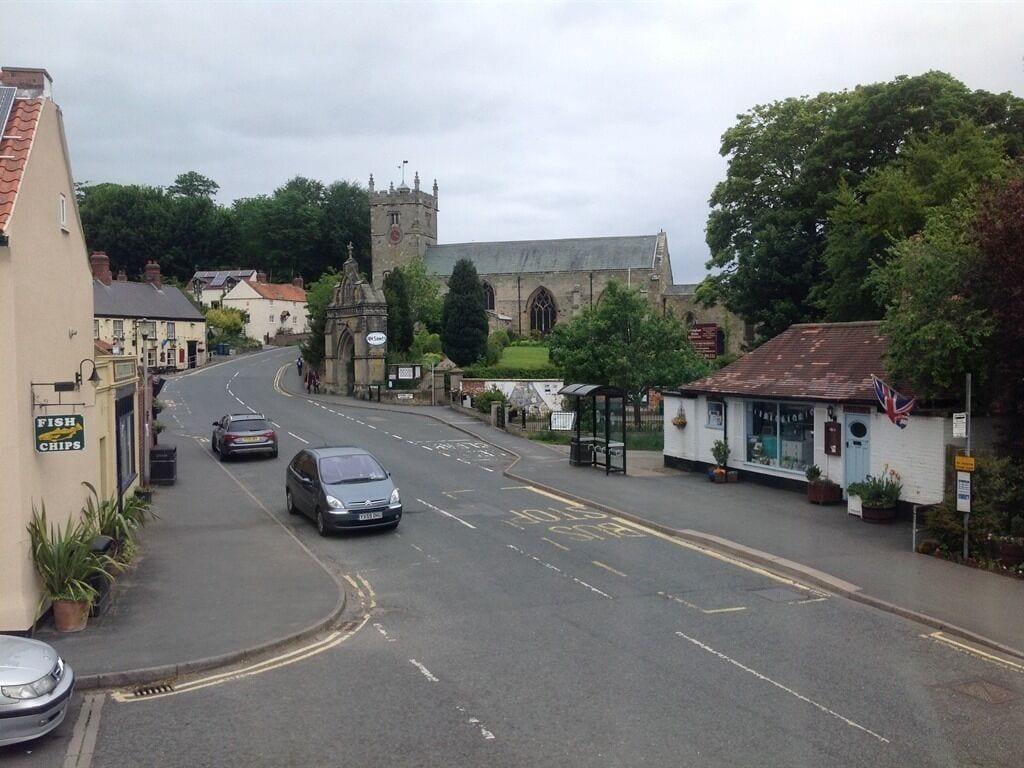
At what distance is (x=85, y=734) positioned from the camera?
8.53 metres

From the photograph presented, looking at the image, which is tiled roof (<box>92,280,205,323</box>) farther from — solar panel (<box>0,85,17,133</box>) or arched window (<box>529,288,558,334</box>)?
solar panel (<box>0,85,17,133</box>)

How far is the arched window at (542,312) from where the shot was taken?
89.8m

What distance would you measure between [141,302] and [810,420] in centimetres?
Answer: 5573

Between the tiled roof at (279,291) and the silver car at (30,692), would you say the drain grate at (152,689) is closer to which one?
the silver car at (30,692)

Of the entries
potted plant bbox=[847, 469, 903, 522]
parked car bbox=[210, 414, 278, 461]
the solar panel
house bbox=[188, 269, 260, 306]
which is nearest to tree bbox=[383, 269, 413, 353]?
parked car bbox=[210, 414, 278, 461]

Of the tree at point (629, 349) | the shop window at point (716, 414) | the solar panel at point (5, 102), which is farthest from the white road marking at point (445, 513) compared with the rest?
the tree at point (629, 349)

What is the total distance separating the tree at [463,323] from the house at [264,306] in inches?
1412

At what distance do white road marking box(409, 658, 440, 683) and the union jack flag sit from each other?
11.6 meters

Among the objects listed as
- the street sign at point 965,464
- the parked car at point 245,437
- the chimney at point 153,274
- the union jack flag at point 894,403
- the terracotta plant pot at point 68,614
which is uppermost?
the chimney at point 153,274

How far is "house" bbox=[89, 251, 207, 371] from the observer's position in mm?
60344

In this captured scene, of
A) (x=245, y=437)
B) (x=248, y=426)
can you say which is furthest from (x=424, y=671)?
(x=248, y=426)

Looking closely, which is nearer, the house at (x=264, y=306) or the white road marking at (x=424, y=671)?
the white road marking at (x=424, y=671)

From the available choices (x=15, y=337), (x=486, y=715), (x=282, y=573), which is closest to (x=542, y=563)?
(x=282, y=573)

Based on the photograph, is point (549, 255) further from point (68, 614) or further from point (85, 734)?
point (85, 734)
